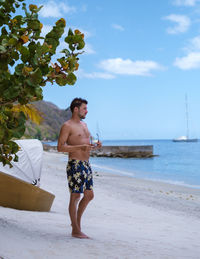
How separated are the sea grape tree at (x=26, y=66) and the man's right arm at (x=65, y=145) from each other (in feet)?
3.15

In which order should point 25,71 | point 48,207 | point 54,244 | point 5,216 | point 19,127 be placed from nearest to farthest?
1. point 25,71
2. point 19,127
3. point 54,244
4. point 5,216
5. point 48,207

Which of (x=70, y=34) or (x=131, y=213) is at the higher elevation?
(x=70, y=34)

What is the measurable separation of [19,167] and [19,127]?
4734 mm

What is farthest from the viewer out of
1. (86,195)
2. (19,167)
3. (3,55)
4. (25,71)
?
(19,167)

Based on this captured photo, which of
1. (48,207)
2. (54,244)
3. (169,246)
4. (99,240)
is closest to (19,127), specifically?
(54,244)

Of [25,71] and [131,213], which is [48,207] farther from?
[25,71]

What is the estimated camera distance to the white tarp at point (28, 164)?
7988 mm

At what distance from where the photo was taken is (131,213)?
888 centimetres

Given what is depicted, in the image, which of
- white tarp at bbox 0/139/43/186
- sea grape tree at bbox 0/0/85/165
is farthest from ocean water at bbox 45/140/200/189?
sea grape tree at bbox 0/0/85/165

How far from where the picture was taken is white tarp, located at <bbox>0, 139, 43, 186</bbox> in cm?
799

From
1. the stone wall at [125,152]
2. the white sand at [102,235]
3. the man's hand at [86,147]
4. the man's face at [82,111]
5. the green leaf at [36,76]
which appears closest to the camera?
the green leaf at [36,76]

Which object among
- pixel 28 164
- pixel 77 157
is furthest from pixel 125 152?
pixel 77 157

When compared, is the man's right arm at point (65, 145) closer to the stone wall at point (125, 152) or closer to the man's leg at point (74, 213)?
the man's leg at point (74, 213)

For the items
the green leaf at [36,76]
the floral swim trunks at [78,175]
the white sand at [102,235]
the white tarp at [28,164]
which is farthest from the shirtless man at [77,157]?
the white tarp at [28,164]
